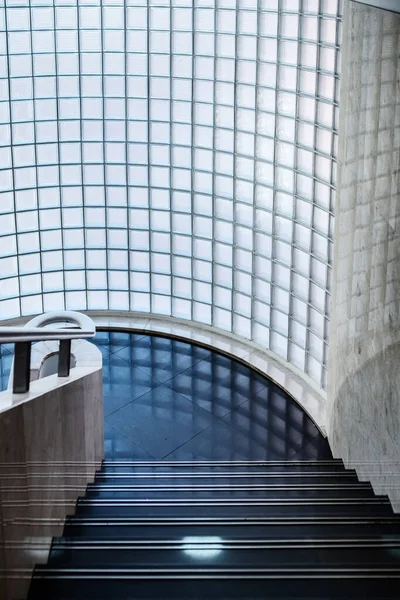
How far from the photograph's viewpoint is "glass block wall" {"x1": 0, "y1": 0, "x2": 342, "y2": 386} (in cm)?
1908

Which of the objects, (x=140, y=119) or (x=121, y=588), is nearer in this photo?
(x=121, y=588)

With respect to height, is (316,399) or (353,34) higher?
(353,34)

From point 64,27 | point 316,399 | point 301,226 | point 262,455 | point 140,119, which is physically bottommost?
point 262,455

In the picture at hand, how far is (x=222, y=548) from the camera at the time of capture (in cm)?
729

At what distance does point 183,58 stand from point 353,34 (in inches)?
270

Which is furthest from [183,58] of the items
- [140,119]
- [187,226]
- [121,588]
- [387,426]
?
[121,588]

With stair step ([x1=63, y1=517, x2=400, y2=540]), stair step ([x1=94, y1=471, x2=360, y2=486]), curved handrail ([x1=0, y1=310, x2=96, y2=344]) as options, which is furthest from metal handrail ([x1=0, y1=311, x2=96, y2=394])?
stair step ([x1=94, y1=471, x2=360, y2=486])

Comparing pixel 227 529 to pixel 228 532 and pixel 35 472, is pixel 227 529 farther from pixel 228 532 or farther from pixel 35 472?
pixel 35 472

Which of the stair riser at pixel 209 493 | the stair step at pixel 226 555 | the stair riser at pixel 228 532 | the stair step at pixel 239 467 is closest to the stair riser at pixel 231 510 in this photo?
the stair riser at pixel 209 493

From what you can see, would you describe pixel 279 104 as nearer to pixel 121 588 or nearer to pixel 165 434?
pixel 165 434

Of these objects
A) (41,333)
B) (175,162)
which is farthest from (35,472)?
(175,162)

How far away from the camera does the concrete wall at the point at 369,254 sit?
37.0ft

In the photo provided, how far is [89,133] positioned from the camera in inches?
881

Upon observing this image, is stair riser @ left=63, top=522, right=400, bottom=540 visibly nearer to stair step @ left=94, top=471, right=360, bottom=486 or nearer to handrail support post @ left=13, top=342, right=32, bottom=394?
handrail support post @ left=13, top=342, right=32, bottom=394
